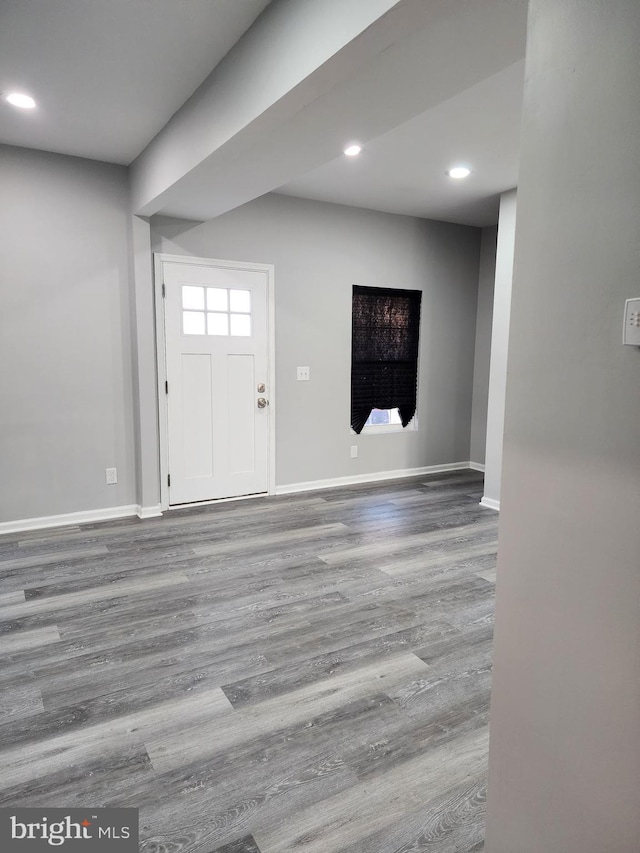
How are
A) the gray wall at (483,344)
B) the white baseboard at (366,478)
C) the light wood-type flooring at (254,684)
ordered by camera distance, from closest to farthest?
the light wood-type flooring at (254,684)
the white baseboard at (366,478)
the gray wall at (483,344)

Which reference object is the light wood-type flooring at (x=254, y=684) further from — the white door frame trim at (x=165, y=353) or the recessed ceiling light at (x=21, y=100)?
the recessed ceiling light at (x=21, y=100)

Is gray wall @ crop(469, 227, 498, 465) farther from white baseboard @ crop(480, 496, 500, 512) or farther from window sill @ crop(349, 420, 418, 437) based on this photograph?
white baseboard @ crop(480, 496, 500, 512)

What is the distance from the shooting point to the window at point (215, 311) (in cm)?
427

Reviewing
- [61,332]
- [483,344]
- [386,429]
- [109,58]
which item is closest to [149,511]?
[61,332]

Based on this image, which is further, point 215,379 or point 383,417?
point 383,417

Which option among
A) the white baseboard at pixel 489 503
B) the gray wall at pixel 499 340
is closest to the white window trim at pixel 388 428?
the gray wall at pixel 499 340

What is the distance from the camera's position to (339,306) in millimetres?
4969

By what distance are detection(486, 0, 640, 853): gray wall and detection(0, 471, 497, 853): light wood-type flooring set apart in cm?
58

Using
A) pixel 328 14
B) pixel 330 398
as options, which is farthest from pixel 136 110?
pixel 330 398

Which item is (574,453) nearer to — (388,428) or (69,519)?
(69,519)

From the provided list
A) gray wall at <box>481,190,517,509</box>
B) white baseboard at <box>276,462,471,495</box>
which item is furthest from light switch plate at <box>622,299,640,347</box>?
white baseboard at <box>276,462,471,495</box>

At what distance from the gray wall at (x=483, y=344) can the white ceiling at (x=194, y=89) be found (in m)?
1.53

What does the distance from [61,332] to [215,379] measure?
1.19 metres

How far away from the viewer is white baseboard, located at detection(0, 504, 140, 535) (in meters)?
3.79
